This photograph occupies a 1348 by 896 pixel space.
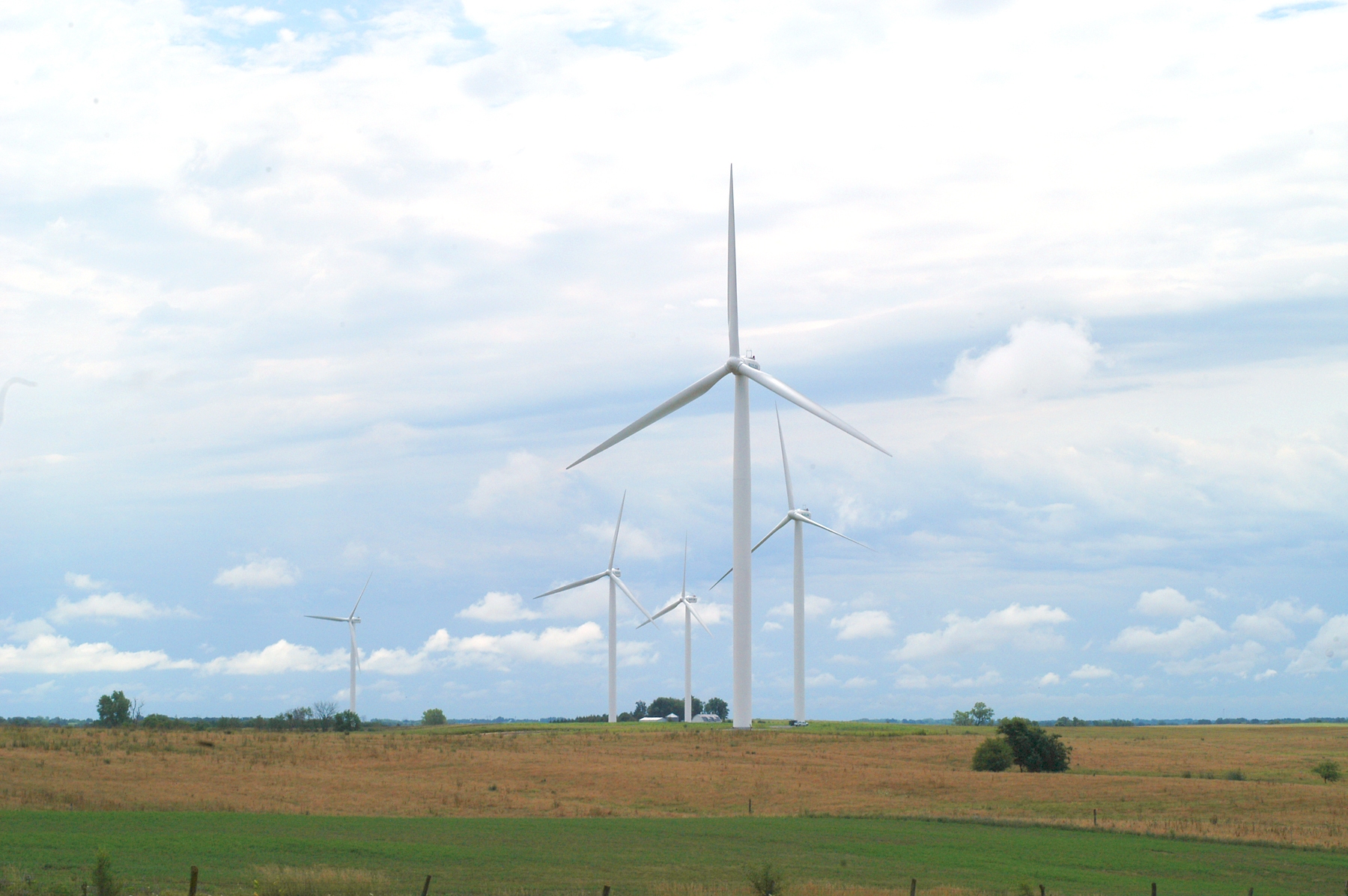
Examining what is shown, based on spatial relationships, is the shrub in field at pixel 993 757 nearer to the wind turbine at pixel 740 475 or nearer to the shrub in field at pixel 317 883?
the wind turbine at pixel 740 475

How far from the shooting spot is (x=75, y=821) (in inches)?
1758

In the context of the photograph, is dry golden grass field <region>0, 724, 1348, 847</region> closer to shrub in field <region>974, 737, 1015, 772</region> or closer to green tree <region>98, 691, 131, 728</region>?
shrub in field <region>974, 737, 1015, 772</region>

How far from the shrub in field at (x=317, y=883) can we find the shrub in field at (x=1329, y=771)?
71190 mm

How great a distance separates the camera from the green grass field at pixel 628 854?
34.5 meters

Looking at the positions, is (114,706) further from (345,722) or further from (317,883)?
(317,883)

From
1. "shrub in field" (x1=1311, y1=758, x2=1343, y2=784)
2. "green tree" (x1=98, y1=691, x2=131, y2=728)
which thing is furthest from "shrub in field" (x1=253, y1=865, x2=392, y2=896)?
"green tree" (x1=98, y1=691, x2=131, y2=728)

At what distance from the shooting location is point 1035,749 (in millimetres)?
87438

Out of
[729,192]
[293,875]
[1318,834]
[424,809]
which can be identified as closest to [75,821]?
[424,809]

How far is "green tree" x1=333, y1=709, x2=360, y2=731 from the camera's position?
12519cm

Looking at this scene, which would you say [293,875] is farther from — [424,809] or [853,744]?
[853,744]

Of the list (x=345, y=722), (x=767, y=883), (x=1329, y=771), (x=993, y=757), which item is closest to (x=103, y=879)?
(x=767, y=883)

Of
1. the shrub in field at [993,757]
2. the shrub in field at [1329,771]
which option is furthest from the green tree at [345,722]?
the shrub in field at [1329,771]

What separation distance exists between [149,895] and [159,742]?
189 ft

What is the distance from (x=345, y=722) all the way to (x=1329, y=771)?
96.2 meters
